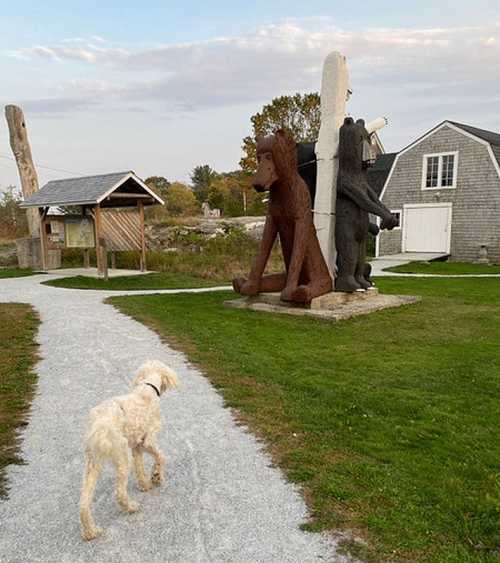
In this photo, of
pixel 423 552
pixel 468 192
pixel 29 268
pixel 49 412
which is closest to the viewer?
pixel 423 552

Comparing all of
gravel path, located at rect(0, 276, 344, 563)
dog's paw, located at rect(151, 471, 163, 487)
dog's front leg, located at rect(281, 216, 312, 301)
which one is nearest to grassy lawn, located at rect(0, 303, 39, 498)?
gravel path, located at rect(0, 276, 344, 563)

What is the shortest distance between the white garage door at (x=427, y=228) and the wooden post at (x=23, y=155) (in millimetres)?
16207

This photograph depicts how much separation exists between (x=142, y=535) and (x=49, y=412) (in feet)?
7.60

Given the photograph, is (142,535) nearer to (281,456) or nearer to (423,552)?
(281,456)

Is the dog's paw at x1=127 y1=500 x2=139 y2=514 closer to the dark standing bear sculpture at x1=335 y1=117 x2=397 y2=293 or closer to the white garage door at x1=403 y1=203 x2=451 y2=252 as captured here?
the dark standing bear sculpture at x1=335 y1=117 x2=397 y2=293

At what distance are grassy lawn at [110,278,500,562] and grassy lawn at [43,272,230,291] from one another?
503 centimetres

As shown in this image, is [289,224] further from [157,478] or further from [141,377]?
[157,478]

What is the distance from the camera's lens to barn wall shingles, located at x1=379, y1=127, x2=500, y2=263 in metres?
21.3

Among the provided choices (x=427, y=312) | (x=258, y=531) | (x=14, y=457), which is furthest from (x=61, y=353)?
(x=427, y=312)

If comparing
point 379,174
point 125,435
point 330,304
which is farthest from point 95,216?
point 379,174

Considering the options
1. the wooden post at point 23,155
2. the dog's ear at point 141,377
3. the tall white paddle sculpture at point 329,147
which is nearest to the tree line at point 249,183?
the wooden post at point 23,155

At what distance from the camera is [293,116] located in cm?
3800

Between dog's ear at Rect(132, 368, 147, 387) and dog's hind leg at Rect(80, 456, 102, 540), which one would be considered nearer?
dog's hind leg at Rect(80, 456, 102, 540)

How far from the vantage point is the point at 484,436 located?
415 cm
